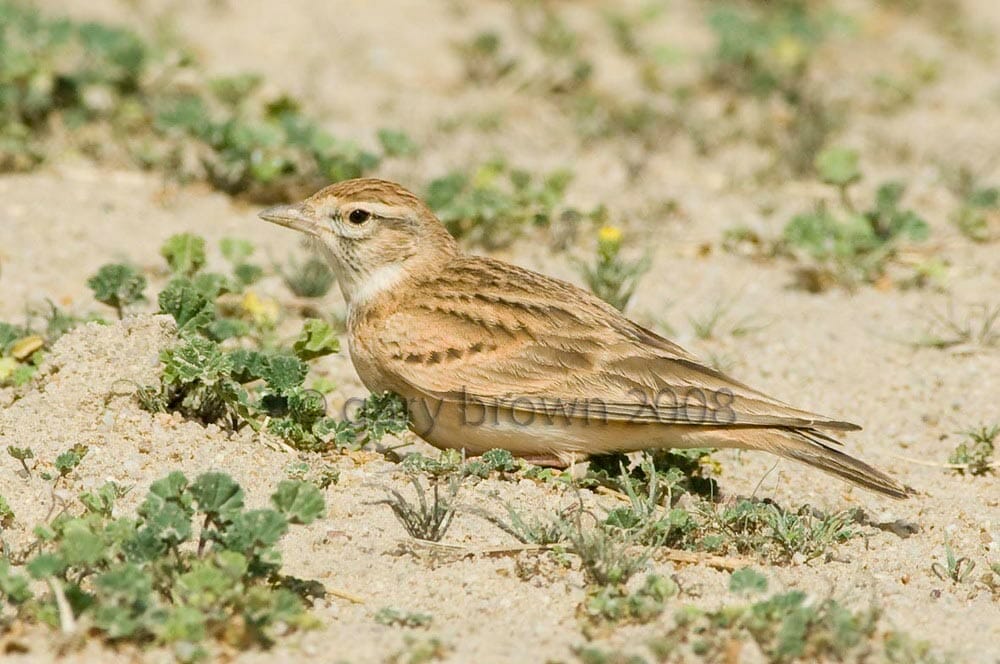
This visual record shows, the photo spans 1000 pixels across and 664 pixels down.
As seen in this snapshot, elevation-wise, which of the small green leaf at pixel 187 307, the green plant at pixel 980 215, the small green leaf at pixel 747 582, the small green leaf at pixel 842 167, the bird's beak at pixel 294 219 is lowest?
the small green leaf at pixel 747 582

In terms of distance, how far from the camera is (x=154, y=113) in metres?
9.73

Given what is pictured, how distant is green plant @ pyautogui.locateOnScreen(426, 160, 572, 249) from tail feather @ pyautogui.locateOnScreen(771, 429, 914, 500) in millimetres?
2987

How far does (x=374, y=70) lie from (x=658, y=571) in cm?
720

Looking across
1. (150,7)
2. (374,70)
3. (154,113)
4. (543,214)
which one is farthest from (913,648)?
(150,7)

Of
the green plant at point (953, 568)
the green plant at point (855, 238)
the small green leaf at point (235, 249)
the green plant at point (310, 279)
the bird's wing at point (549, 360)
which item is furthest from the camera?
the green plant at point (855, 238)

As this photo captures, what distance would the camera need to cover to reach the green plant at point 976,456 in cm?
654

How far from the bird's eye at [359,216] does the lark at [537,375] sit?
11mm

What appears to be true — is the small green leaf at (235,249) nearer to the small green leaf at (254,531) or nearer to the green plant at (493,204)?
the green plant at (493,204)

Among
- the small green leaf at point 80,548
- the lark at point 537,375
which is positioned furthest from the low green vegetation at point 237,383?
the small green leaf at point 80,548

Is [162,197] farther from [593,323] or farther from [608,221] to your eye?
[593,323]

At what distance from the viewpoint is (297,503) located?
4.71 metres

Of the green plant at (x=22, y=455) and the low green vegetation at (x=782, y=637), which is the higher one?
the green plant at (x=22, y=455)

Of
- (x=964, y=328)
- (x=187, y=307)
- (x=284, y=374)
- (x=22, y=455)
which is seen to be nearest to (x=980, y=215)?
(x=964, y=328)

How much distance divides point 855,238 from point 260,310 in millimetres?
3484
